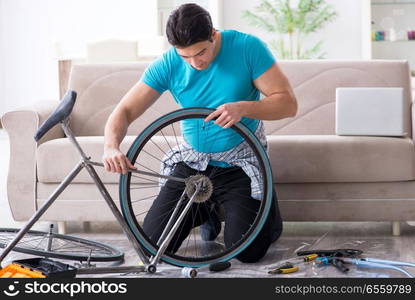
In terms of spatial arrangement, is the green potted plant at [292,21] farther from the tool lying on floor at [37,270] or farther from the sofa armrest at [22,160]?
the tool lying on floor at [37,270]

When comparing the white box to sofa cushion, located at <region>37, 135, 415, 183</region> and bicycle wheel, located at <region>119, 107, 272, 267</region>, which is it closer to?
sofa cushion, located at <region>37, 135, 415, 183</region>

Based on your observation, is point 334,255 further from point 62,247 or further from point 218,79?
point 62,247

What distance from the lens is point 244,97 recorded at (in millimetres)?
2729

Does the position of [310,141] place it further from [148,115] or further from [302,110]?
[148,115]

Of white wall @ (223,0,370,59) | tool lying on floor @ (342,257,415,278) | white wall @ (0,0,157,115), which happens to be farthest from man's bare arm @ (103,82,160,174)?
white wall @ (0,0,157,115)

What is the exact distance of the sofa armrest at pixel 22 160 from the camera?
3311mm

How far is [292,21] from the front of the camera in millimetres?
7570

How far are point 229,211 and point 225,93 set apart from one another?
1.52ft

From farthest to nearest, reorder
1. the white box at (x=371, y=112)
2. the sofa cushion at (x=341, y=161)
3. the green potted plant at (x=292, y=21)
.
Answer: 1. the green potted plant at (x=292, y=21)
2. the white box at (x=371, y=112)
3. the sofa cushion at (x=341, y=161)

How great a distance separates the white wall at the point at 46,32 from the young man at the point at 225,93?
19.9 feet

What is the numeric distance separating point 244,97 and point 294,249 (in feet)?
2.27

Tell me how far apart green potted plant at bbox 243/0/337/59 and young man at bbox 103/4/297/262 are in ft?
16.2

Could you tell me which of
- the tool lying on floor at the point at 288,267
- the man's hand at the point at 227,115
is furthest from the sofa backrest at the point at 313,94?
the man's hand at the point at 227,115

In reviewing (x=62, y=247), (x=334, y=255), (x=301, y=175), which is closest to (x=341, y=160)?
(x=301, y=175)
